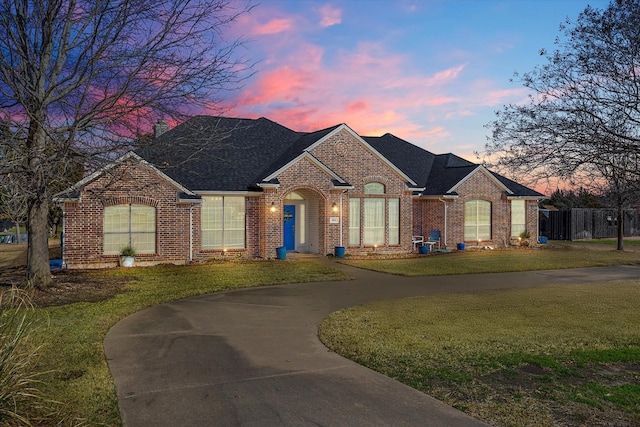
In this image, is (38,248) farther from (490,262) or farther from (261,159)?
(490,262)

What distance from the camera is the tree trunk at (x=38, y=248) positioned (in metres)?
13.5

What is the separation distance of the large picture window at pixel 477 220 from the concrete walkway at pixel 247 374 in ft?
54.8

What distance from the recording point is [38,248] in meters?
13.7

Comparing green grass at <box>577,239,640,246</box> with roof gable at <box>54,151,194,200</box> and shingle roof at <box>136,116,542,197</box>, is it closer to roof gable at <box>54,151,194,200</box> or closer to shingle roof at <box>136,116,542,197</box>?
shingle roof at <box>136,116,542,197</box>

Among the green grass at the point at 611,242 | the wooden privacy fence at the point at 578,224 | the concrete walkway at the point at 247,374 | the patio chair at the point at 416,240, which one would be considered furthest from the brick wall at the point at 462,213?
the concrete walkway at the point at 247,374

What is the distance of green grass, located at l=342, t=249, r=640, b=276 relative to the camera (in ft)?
61.2

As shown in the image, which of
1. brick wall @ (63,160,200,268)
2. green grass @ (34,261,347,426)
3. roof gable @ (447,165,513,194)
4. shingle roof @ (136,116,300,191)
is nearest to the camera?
green grass @ (34,261,347,426)

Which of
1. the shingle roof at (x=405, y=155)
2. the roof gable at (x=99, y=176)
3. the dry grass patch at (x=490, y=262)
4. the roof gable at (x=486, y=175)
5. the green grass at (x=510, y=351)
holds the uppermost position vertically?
the shingle roof at (x=405, y=155)

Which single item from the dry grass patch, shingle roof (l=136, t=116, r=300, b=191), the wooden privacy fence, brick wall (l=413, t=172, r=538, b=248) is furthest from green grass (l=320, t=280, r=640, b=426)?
the wooden privacy fence

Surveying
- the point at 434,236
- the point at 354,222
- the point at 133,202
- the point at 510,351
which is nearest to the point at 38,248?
the point at 133,202

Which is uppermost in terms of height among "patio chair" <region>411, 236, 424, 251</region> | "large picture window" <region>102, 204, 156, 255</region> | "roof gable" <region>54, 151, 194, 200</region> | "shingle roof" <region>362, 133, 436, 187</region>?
"shingle roof" <region>362, 133, 436, 187</region>

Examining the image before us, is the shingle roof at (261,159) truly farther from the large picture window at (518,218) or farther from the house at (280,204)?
the large picture window at (518,218)

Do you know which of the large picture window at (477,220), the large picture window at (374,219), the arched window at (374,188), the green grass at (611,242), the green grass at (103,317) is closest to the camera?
the green grass at (103,317)

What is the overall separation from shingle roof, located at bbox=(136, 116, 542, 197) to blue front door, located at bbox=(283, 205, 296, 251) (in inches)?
93.2
